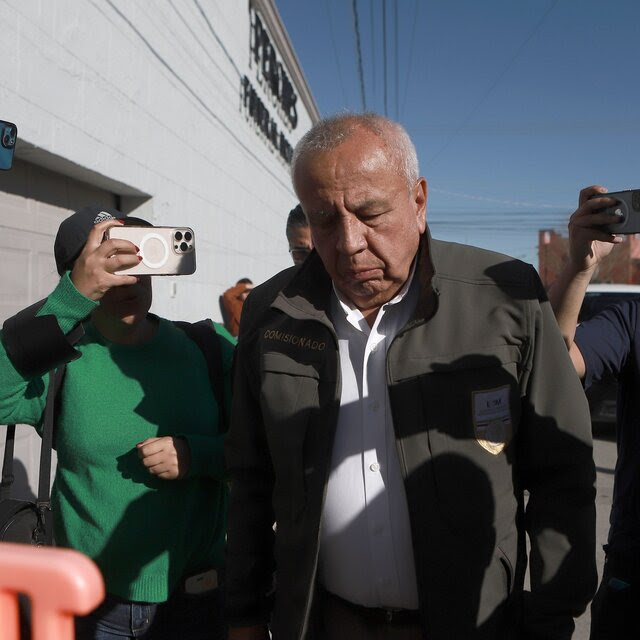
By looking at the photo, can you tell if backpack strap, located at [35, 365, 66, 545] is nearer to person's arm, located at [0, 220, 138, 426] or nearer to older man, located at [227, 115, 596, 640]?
person's arm, located at [0, 220, 138, 426]

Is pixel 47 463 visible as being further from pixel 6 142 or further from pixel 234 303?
pixel 234 303

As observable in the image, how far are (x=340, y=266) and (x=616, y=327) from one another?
0.99 meters

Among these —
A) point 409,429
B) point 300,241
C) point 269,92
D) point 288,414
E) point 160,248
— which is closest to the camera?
point 409,429

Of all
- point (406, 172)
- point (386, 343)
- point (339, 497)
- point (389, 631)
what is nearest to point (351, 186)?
point (406, 172)

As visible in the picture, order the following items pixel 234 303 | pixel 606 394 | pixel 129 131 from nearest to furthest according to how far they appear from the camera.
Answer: pixel 129 131, pixel 234 303, pixel 606 394

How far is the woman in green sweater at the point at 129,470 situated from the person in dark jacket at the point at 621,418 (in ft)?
3.79

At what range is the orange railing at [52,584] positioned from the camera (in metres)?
0.69

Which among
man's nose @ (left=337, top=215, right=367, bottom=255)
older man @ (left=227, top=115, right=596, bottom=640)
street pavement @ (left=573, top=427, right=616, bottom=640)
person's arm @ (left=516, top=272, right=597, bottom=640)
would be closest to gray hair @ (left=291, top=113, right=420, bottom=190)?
older man @ (left=227, top=115, right=596, bottom=640)

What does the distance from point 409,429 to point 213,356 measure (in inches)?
35.0

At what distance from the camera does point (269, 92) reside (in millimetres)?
11969

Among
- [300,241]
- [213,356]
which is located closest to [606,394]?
[300,241]

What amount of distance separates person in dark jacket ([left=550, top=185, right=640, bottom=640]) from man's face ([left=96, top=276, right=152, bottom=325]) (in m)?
1.26

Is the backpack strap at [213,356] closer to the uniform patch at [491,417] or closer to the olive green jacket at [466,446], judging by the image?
the olive green jacket at [466,446]

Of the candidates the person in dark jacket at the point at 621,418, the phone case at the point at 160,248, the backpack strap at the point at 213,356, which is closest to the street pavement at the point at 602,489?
the person in dark jacket at the point at 621,418
